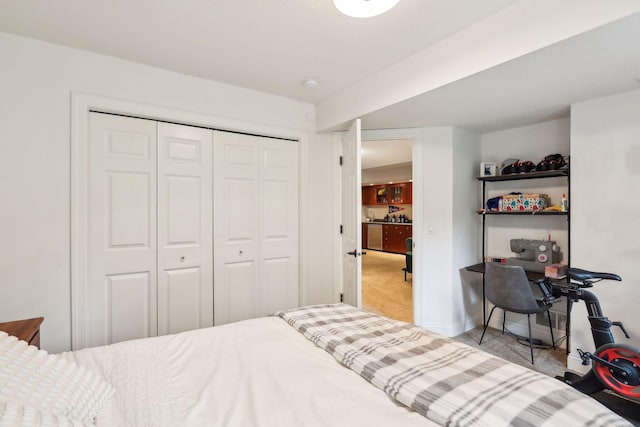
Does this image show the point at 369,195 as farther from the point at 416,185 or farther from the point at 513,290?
the point at 513,290

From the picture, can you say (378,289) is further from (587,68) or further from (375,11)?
(375,11)

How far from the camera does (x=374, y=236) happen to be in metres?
9.29

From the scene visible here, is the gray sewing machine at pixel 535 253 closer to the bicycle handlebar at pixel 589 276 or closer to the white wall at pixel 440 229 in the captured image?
the white wall at pixel 440 229

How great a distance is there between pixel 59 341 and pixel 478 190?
4.09 meters

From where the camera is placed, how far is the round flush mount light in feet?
4.75

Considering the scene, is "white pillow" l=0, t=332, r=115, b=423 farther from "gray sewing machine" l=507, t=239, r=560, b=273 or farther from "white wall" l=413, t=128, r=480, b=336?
"gray sewing machine" l=507, t=239, r=560, b=273

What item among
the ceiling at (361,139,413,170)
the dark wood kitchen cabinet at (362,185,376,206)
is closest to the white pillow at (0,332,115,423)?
the ceiling at (361,139,413,170)

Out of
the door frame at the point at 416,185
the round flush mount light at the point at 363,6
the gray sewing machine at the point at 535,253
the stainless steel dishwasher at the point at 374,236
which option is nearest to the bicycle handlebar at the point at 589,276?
the gray sewing machine at the point at 535,253

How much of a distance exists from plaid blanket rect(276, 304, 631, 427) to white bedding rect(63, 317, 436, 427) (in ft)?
0.17

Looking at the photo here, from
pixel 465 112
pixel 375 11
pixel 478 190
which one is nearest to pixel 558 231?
pixel 478 190

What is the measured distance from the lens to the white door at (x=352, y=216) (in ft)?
8.78

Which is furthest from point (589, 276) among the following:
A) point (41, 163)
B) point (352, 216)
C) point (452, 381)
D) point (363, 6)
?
point (41, 163)

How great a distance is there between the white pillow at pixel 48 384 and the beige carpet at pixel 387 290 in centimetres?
325

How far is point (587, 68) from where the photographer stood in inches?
72.4
